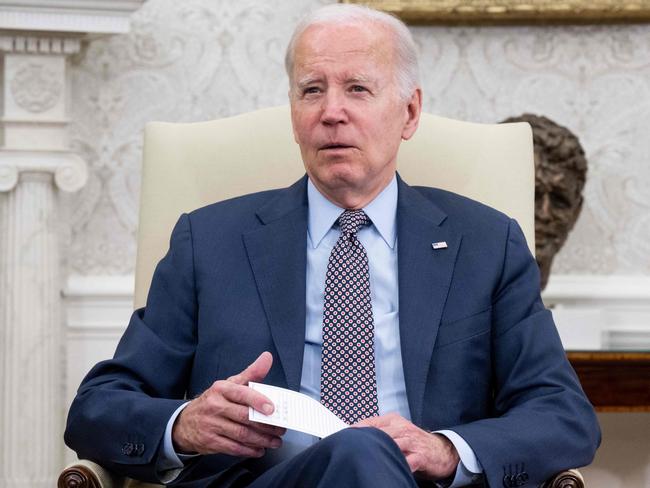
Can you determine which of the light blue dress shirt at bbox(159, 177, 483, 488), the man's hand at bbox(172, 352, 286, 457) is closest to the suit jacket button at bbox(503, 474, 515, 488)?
the light blue dress shirt at bbox(159, 177, 483, 488)

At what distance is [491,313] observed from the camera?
2.31m

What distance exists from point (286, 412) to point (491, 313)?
1.89 ft

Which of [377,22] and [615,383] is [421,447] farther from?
[615,383]

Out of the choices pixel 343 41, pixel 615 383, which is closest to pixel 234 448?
pixel 343 41

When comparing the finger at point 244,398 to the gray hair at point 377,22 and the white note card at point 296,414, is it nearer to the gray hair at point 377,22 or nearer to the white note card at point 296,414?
the white note card at point 296,414

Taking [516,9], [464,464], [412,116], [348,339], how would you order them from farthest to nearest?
[516,9], [412,116], [348,339], [464,464]

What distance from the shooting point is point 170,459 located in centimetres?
211

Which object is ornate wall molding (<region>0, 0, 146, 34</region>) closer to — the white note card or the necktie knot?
the necktie knot

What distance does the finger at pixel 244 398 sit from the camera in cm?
189

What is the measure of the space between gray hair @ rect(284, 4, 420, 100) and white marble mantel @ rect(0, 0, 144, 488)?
3.66ft

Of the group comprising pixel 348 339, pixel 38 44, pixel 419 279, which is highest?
pixel 38 44

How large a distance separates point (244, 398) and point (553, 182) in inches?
67.2

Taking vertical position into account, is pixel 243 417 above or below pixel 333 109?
below

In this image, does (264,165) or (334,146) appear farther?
(264,165)
